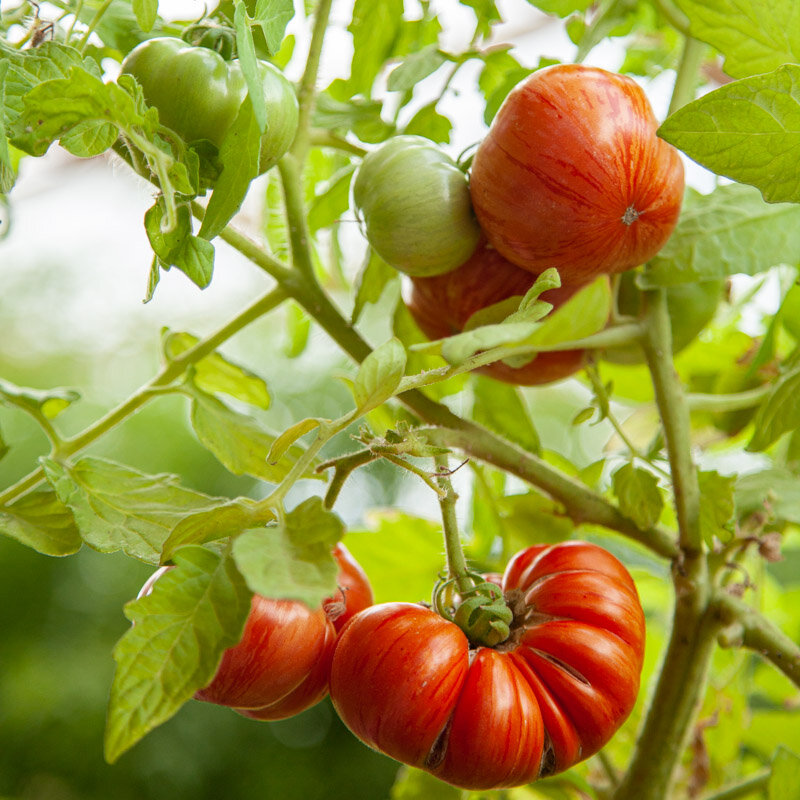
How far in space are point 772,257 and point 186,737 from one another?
1.30m

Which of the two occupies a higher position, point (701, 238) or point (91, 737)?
point (701, 238)

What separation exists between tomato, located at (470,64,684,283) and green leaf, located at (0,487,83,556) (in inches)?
9.3

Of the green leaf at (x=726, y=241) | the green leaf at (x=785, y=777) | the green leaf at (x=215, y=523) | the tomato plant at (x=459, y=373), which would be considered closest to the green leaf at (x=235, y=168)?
the tomato plant at (x=459, y=373)

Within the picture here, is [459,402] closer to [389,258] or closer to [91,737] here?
[389,258]

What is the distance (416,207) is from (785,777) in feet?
1.16

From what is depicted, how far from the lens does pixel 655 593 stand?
0.80 m

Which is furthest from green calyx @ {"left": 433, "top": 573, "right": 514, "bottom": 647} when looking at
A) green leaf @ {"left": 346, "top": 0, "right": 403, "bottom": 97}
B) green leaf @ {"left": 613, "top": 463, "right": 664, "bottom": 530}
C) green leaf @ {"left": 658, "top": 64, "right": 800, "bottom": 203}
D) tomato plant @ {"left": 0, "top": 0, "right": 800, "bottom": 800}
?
green leaf @ {"left": 346, "top": 0, "right": 403, "bottom": 97}

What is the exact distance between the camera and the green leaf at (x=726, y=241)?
1.49 ft

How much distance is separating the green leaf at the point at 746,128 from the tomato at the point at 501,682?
0.62ft

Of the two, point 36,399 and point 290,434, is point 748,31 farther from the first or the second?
point 36,399

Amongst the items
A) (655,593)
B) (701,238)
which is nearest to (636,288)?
(701,238)

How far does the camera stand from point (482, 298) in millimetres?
455

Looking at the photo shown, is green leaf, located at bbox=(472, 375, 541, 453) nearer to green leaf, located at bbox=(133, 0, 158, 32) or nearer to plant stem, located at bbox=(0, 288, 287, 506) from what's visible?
plant stem, located at bbox=(0, 288, 287, 506)

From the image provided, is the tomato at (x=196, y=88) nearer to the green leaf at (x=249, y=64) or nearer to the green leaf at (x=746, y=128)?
the green leaf at (x=249, y=64)
